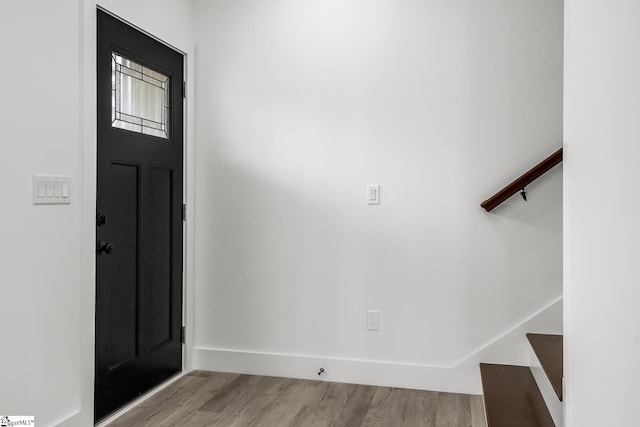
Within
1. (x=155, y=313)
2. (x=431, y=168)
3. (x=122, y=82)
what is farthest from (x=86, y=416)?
(x=431, y=168)

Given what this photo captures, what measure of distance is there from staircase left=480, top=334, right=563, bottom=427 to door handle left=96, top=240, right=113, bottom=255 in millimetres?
1896

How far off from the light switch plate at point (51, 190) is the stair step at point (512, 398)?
2.03 meters

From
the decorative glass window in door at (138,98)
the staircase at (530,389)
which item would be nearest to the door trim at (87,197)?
the decorative glass window in door at (138,98)

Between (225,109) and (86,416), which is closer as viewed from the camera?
(86,416)

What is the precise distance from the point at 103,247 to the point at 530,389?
2.18 metres

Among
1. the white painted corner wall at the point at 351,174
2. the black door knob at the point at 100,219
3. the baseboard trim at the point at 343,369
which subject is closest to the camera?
the black door knob at the point at 100,219

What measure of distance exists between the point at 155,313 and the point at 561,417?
84.5 inches

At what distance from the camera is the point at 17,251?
6.93 ft

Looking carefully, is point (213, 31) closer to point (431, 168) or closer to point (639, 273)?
point (431, 168)

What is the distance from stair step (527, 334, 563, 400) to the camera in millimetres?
2035

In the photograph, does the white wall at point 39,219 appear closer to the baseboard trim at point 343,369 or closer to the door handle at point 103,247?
the door handle at point 103,247

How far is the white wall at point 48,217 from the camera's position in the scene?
2.08m

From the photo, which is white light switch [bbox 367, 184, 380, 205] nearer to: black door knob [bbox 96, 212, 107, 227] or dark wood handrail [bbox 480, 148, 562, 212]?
dark wood handrail [bbox 480, 148, 562, 212]

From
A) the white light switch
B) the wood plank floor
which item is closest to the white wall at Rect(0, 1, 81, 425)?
the wood plank floor
